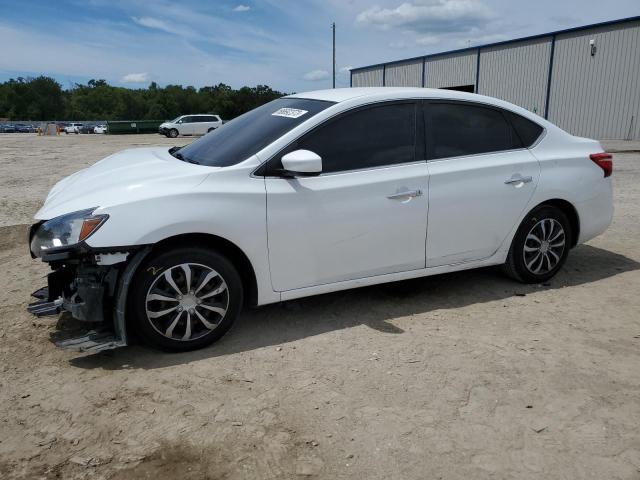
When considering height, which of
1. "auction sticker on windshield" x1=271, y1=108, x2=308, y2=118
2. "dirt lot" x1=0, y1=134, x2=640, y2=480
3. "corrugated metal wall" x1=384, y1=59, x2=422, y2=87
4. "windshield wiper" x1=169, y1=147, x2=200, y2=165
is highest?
"corrugated metal wall" x1=384, y1=59, x2=422, y2=87

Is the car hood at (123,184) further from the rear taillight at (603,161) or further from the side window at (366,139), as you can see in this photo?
the rear taillight at (603,161)

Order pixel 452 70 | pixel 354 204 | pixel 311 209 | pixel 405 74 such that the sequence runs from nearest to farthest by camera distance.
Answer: pixel 311 209
pixel 354 204
pixel 452 70
pixel 405 74

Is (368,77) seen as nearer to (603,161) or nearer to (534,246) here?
(603,161)

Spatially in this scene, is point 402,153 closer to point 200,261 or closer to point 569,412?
point 200,261

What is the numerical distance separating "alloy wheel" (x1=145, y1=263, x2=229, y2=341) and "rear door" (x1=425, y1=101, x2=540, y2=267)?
173cm

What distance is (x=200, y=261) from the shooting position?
3531 mm

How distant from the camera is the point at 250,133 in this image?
411cm

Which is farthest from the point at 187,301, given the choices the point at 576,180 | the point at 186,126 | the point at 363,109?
the point at 186,126

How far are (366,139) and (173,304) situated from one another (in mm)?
1846

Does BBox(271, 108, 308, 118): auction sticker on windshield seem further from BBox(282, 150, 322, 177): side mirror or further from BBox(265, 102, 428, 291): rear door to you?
BBox(282, 150, 322, 177): side mirror

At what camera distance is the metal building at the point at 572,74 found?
24766 mm

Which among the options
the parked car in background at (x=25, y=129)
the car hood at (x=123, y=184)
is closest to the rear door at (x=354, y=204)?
the car hood at (x=123, y=184)

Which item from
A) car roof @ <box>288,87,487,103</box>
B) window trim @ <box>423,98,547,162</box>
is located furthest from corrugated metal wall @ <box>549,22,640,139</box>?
car roof @ <box>288,87,487,103</box>

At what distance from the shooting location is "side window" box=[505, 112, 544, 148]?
4734mm
